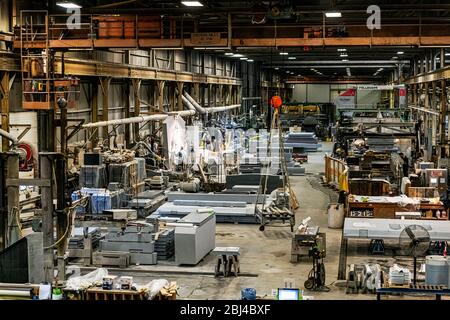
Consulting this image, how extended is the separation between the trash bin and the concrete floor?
9.3 inches

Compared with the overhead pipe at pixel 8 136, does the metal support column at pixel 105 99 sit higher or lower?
higher

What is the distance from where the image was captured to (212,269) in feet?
55.6

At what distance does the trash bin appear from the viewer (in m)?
21.6

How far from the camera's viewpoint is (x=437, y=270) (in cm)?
1334

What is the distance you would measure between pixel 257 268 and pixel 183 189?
9.04 metres

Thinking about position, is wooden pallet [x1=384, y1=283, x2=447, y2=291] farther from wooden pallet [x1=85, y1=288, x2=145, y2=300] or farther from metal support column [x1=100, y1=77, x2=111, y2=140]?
metal support column [x1=100, y1=77, x2=111, y2=140]

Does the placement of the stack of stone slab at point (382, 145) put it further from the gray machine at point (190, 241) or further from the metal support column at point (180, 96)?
the gray machine at point (190, 241)

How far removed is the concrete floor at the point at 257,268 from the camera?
599 inches

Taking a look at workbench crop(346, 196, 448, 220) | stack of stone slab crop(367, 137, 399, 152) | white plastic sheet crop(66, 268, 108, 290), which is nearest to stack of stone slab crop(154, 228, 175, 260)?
white plastic sheet crop(66, 268, 108, 290)

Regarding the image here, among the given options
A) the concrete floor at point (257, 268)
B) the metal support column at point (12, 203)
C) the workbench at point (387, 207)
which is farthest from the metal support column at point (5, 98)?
the workbench at point (387, 207)

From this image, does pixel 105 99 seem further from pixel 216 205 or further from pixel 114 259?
pixel 114 259

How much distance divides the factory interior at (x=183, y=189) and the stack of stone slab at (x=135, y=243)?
0.13 feet

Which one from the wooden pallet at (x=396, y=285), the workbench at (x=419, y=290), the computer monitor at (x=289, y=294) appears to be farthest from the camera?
the wooden pallet at (x=396, y=285)
